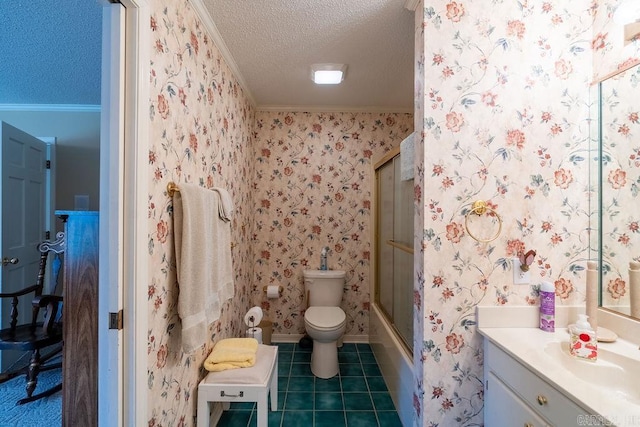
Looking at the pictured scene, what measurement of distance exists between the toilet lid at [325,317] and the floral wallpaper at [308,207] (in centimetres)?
44

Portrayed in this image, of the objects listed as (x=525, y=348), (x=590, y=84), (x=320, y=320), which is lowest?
(x=320, y=320)

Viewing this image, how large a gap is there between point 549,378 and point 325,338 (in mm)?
1500

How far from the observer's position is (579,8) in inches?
50.3

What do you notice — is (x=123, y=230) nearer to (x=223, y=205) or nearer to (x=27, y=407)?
(x=223, y=205)

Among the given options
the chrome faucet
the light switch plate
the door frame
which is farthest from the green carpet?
the light switch plate

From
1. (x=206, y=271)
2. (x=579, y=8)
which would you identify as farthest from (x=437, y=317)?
(x=579, y=8)

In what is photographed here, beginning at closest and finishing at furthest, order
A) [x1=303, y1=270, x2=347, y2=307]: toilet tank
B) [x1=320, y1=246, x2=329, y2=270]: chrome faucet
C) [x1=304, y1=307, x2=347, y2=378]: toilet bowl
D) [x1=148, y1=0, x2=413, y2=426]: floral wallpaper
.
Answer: [x1=148, y1=0, x2=413, y2=426]: floral wallpaper → [x1=304, y1=307, x2=347, y2=378]: toilet bowl → [x1=303, y1=270, x2=347, y2=307]: toilet tank → [x1=320, y1=246, x2=329, y2=270]: chrome faucet

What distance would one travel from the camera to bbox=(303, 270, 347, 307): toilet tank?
2611 millimetres

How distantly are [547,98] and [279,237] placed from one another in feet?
7.41

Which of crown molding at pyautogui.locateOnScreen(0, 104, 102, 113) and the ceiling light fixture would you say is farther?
crown molding at pyautogui.locateOnScreen(0, 104, 102, 113)

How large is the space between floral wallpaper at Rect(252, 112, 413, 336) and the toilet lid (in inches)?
17.4

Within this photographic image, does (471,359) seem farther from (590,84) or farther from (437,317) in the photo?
(590,84)

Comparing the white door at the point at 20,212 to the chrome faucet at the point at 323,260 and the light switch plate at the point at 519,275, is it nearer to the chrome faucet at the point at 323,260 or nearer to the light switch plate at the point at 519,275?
the chrome faucet at the point at 323,260

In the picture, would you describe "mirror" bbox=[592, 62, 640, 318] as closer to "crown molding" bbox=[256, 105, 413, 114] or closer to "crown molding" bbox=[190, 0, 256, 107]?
"crown molding" bbox=[256, 105, 413, 114]
